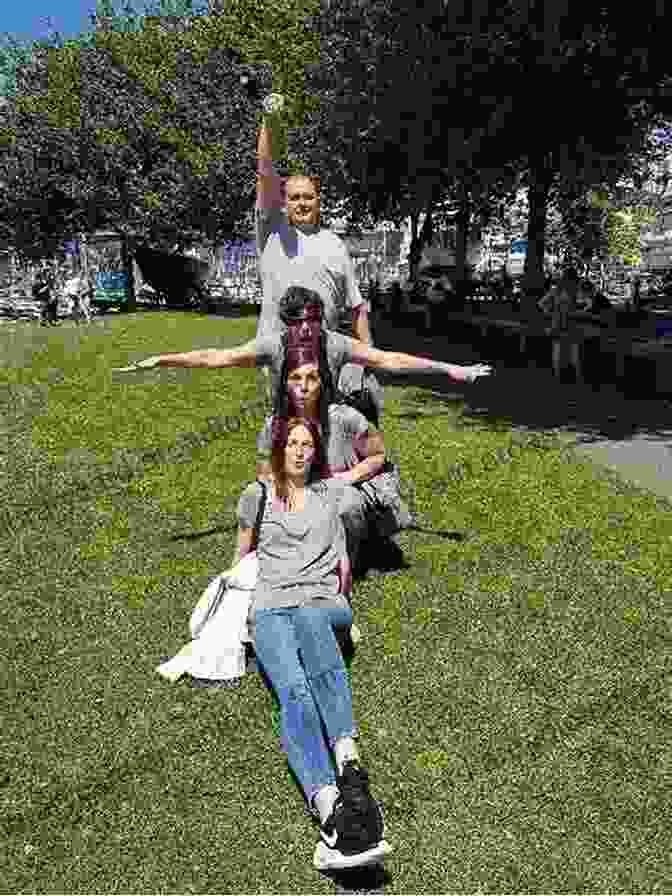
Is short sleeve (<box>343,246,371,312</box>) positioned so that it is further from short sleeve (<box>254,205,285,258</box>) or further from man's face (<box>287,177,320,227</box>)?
short sleeve (<box>254,205,285,258</box>)

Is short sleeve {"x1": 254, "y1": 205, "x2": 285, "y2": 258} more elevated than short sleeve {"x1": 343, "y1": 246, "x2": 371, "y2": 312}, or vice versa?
short sleeve {"x1": 254, "y1": 205, "x2": 285, "y2": 258}

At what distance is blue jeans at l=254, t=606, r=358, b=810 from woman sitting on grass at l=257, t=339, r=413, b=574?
105cm

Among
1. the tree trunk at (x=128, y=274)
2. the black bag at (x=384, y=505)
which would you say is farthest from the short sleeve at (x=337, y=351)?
the tree trunk at (x=128, y=274)

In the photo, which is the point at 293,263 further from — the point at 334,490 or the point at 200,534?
the point at 200,534

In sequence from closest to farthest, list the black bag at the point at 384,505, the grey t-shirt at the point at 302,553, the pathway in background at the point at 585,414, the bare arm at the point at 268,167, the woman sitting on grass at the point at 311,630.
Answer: the woman sitting on grass at the point at 311,630 → the grey t-shirt at the point at 302,553 → the bare arm at the point at 268,167 → the black bag at the point at 384,505 → the pathway in background at the point at 585,414

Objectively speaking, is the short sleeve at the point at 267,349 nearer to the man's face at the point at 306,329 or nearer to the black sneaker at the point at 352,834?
the man's face at the point at 306,329

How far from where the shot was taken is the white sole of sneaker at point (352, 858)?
12.2 feet

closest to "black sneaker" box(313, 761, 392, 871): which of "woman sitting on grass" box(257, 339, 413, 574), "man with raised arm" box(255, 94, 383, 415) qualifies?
"woman sitting on grass" box(257, 339, 413, 574)

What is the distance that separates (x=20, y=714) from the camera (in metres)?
5.05

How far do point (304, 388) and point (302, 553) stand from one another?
1050 millimetres

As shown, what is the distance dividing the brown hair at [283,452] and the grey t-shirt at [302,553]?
0.22 ft

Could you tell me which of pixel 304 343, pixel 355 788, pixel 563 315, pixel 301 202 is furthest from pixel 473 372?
pixel 563 315

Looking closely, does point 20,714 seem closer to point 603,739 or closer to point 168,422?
point 603,739

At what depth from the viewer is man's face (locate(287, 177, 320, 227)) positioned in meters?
5.91
